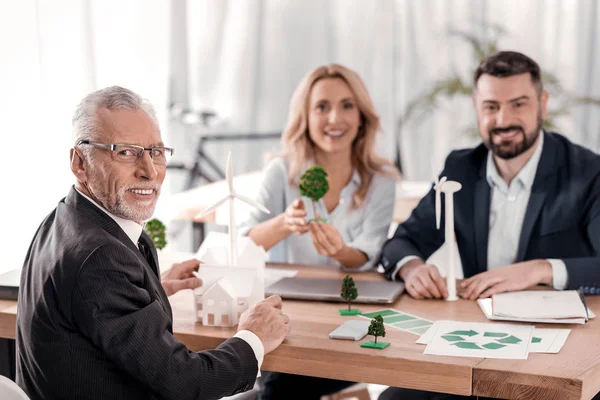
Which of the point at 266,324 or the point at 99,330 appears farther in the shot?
the point at 266,324

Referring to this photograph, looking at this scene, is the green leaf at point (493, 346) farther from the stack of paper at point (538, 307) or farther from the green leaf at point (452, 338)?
the stack of paper at point (538, 307)

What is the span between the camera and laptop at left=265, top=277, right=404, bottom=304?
7.39 ft

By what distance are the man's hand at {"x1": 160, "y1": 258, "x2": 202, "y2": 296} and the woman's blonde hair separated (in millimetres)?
876

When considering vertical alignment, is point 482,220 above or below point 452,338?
above

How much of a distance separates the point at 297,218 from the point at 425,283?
1.67 ft

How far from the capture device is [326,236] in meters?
2.52

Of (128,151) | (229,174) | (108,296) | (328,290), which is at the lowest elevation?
(328,290)

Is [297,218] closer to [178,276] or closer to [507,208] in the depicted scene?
[178,276]

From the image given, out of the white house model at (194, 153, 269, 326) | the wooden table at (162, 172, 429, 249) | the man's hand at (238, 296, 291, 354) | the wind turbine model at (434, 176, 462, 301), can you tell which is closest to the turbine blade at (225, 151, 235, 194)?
the white house model at (194, 153, 269, 326)

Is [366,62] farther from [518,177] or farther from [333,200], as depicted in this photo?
[518,177]

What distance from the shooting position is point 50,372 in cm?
159

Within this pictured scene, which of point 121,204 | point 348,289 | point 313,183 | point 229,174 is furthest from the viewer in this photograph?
point 313,183

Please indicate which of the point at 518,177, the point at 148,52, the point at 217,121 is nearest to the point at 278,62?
the point at 217,121

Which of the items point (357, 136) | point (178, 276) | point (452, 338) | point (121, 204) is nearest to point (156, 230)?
point (178, 276)
